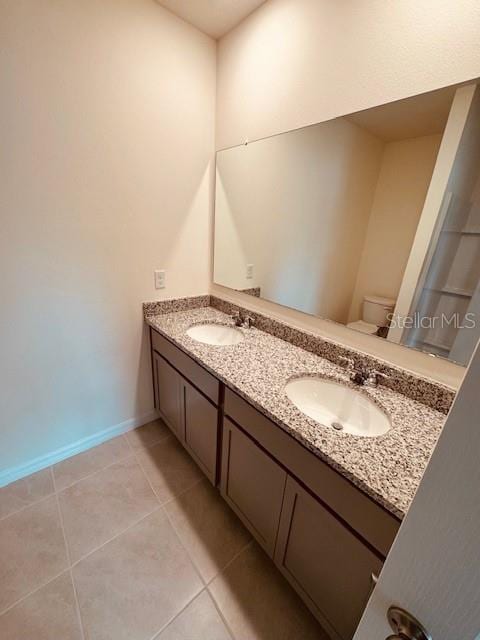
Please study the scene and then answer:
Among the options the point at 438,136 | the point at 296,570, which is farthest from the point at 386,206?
the point at 296,570

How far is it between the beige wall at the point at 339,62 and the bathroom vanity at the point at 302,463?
0.32 metres

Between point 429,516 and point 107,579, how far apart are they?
1.42 metres

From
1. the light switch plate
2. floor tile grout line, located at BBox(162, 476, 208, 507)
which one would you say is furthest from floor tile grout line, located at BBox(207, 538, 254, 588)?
the light switch plate

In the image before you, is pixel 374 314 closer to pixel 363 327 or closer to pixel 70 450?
pixel 363 327

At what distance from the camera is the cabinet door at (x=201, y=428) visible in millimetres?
1331

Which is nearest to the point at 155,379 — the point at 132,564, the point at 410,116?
the point at 132,564

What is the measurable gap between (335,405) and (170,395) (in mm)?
1030

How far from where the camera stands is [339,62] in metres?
1.09

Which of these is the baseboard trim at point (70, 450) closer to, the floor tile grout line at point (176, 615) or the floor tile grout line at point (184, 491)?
the floor tile grout line at point (184, 491)

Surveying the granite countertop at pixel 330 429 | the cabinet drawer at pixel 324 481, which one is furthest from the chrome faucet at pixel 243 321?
the cabinet drawer at pixel 324 481

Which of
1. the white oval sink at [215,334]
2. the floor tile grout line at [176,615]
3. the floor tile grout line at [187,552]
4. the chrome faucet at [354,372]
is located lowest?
the floor tile grout line at [176,615]

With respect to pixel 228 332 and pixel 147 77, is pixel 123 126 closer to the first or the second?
pixel 147 77

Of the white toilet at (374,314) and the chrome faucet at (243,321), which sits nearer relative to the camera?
the white toilet at (374,314)

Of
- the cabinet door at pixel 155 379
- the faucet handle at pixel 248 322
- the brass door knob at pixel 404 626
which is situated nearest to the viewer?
the brass door knob at pixel 404 626
